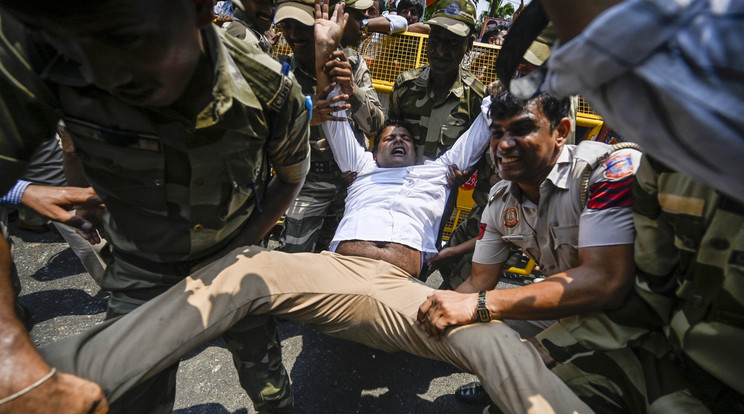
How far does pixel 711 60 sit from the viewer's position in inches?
16.0

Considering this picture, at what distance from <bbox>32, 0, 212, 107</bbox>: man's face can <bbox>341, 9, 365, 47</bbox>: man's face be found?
2221 mm

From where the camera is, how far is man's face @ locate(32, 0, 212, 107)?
85 centimetres

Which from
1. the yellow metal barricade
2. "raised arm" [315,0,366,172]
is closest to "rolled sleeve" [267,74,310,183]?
"raised arm" [315,0,366,172]

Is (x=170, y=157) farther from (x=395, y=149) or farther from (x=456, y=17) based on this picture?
(x=456, y=17)

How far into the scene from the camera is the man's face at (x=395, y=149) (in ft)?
10.1

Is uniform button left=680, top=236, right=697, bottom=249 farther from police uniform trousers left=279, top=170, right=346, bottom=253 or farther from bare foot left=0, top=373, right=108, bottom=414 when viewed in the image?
police uniform trousers left=279, top=170, right=346, bottom=253

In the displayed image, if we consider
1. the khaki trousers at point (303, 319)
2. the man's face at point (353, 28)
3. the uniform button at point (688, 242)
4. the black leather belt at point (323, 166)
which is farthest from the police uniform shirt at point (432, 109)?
the uniform button at point (688, 242)

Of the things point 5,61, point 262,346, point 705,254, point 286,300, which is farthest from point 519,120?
point 5,61

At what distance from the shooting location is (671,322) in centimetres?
141

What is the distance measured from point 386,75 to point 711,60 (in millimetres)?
3581

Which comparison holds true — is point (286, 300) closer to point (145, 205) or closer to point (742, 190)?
point (145, 205)

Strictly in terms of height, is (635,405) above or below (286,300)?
below

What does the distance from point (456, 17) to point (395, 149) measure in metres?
1.23

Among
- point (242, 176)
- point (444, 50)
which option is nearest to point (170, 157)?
point (242, 176)
